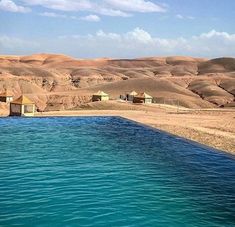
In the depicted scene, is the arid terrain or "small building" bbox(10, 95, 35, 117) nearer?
the arid terrain

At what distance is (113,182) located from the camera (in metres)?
13.4

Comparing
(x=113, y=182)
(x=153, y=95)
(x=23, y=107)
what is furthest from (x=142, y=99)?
(x=113, y=182)

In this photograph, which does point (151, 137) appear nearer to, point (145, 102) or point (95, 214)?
point (95, 214)

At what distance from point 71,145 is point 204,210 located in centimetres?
1065

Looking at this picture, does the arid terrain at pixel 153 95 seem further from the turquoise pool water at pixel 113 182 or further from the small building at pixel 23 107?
the turquoise pool water at pixel 113 182

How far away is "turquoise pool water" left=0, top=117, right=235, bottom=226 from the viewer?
33.4 ft

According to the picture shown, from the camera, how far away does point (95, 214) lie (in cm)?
1026

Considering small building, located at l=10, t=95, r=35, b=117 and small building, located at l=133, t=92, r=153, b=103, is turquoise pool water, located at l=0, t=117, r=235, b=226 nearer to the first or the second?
small building, located at l=10, t=95, r=35, b=117

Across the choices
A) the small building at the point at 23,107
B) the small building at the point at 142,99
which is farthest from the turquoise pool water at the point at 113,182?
the small building at the point at 142,99

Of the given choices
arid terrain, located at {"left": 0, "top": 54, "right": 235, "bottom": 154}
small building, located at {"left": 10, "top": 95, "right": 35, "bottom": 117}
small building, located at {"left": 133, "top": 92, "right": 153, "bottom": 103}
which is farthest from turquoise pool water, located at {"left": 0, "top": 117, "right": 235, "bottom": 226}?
small building, located at {"left": 133, "top": 92, "right": 153, "bottom": 103}

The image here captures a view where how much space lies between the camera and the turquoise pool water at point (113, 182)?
33.4ft

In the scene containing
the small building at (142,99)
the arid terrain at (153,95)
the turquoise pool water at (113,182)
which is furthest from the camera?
the small building at (142,99)

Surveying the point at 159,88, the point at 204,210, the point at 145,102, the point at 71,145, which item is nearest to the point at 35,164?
the point at 71,145

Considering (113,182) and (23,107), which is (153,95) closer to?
(23,107)
